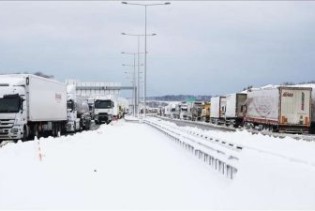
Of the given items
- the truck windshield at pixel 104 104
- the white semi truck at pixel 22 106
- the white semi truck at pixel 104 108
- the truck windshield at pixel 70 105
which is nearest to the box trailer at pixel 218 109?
the white semi truck at pixel 104 108

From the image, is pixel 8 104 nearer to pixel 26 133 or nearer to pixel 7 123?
pixel 7 123

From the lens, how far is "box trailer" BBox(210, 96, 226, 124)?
76.7m

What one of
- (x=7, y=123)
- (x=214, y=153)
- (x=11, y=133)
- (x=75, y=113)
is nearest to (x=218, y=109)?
(x=75, y=113)

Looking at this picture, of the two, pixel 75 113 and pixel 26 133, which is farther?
pixel 75 113

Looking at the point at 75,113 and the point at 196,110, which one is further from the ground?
the point at 75,113

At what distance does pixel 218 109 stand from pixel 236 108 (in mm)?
15661

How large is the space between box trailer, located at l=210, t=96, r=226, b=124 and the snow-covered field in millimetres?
56281

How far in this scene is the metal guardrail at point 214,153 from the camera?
13.6 meters

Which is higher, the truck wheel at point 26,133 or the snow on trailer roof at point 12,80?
the snow on trailer roof at point 12,80

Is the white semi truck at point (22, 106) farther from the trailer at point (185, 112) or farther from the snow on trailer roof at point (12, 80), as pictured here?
the trailer at point (185, 112)

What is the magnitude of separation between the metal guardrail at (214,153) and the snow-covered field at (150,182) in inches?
9.7

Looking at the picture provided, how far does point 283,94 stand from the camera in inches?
1785

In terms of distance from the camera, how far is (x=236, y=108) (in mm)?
63969

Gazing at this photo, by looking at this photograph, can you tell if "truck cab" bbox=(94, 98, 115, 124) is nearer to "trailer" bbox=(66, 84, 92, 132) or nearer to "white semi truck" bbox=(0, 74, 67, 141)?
"trailer" bbox=(66, 84, 92, 132)
